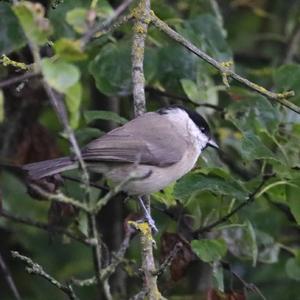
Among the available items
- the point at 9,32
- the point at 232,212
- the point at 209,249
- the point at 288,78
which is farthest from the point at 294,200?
the point at 9,32

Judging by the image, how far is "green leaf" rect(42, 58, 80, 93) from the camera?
1644 millimetres

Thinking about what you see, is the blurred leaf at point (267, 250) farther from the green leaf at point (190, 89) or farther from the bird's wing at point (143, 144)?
the green leaf at point (190, 89)

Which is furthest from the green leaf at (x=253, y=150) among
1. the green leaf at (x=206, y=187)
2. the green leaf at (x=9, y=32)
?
the green leaf at (x=9, y=32)

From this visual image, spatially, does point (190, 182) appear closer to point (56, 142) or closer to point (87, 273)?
point (56, 142)

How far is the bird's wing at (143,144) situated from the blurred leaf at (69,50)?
1324 millimetres

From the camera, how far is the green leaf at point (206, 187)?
113 inches

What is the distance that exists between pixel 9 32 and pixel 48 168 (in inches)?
24.4

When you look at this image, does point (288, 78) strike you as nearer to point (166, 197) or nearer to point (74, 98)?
point (166, 197)

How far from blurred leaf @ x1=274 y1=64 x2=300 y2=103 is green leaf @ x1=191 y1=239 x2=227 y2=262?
0.76 metres

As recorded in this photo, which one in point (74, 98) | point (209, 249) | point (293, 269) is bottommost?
point (293, 269)

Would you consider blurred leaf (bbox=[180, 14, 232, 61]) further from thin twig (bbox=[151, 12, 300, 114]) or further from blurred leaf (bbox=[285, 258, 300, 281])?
blurred leaf (bbox=[285, 258, 300, 281])

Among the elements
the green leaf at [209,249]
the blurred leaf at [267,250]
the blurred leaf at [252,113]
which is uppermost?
the blurred leaf at [252,113]

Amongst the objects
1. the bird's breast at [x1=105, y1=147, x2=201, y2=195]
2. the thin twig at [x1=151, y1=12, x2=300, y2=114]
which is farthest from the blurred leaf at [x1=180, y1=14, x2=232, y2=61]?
the thin twig at [x1=151, y1=12, x2=300, y2=114]

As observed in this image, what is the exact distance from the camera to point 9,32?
3156mm
